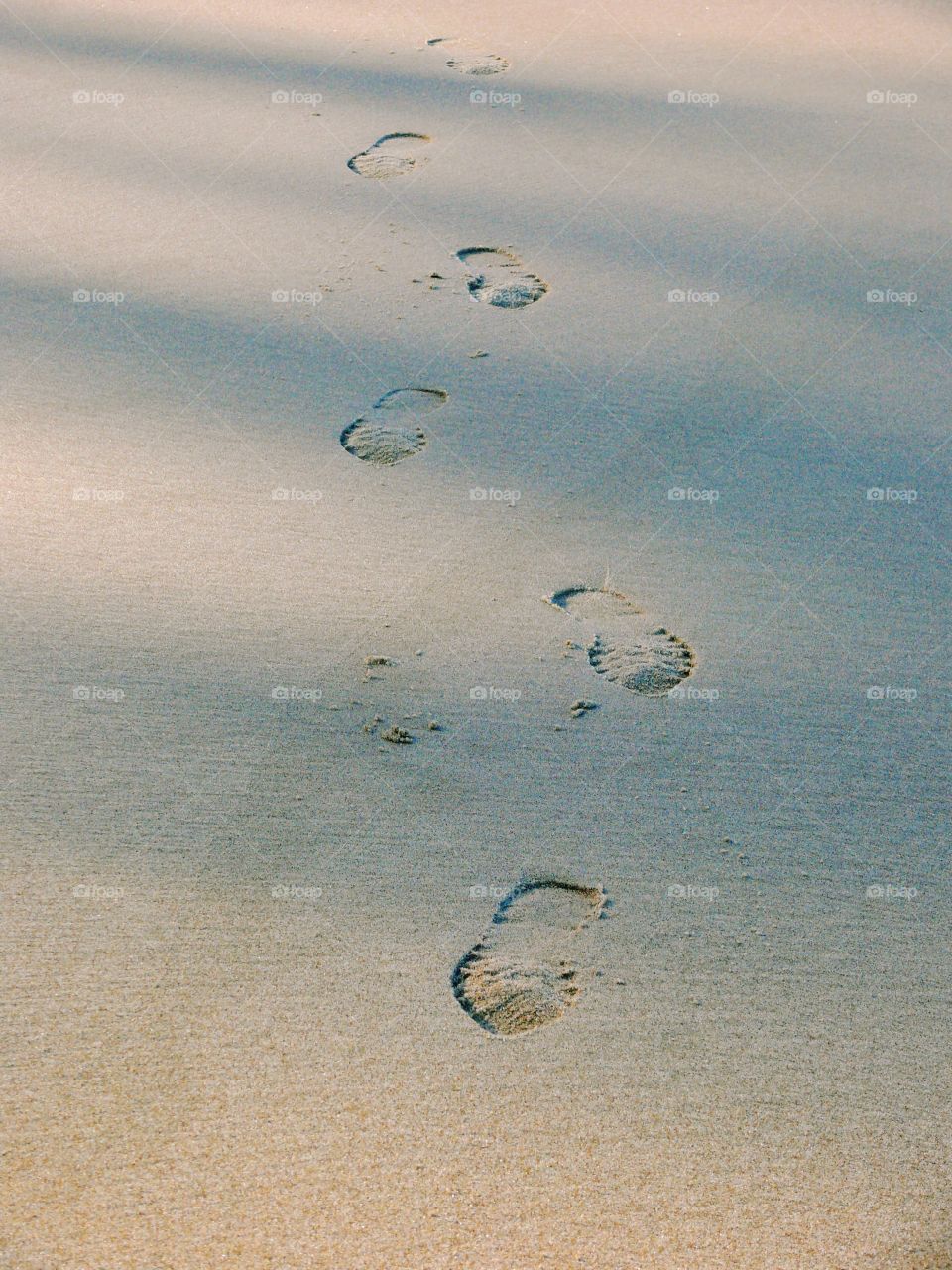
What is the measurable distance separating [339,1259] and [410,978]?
0.33 m

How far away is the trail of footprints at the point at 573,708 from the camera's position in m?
1.35

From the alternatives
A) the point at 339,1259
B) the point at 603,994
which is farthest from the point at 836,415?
the point at 339,1259

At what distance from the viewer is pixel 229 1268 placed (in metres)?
1.08
